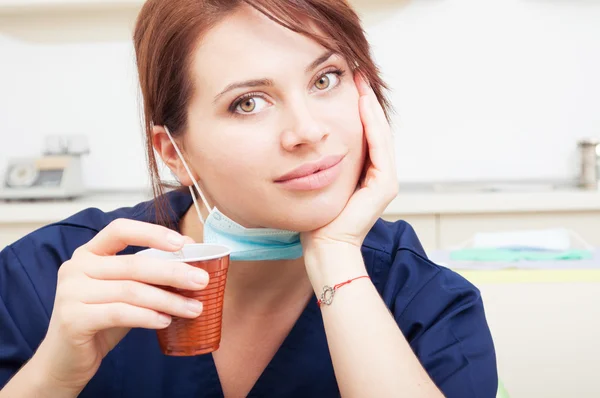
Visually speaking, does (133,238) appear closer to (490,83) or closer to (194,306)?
(194,306)

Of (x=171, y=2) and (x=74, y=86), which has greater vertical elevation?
(x=171, y=2)

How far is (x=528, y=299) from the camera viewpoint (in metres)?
1.17

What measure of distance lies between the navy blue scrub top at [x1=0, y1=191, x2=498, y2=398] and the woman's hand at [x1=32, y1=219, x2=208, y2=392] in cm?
24

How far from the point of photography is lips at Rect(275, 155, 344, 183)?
3.48 feet

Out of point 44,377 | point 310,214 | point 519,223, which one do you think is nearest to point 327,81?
point 310,214

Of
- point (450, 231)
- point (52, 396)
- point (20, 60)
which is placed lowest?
point (450, 231)

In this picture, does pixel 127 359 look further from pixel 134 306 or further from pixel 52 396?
pixel 134 306

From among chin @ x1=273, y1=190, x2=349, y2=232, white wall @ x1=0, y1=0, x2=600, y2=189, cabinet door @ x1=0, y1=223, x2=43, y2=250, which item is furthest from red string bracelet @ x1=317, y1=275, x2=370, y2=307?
white wall @ x1=0, y1=0, x2=600, y2=189

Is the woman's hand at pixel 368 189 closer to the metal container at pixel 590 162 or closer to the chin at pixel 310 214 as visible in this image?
the chin at pixel 310 214

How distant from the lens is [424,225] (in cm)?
286

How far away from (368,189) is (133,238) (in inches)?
16.9

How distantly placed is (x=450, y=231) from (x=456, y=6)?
46.8 inches

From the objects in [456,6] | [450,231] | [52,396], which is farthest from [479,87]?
[52,396]

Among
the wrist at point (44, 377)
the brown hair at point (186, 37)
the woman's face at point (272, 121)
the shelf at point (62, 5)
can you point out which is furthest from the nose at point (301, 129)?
the shelf at point (62, 5)
